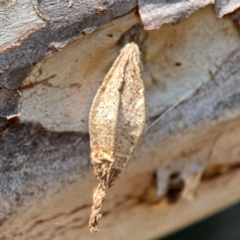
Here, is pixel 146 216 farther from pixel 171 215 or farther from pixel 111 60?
pixel 111 60

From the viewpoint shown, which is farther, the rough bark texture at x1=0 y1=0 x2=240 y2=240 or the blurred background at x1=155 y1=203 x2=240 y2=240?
the blurred background at x1=155 y1=203 x2=240 y2=240

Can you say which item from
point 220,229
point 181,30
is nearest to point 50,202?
point 181,30

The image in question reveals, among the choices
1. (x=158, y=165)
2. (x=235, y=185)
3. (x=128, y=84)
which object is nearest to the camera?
(x=128, y=84)

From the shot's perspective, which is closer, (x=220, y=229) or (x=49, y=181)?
(x=49, y=181)

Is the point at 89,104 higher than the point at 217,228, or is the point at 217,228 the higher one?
the point at 89,104

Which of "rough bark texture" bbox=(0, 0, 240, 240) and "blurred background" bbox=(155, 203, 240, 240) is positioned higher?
"rough bark texture" bbox=(0, 0, 240, 240)

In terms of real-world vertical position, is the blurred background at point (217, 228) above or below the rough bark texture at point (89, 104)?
below

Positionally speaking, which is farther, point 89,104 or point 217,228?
point 217,228

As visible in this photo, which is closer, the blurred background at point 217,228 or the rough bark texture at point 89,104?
the rough bark texture at point 89,104
